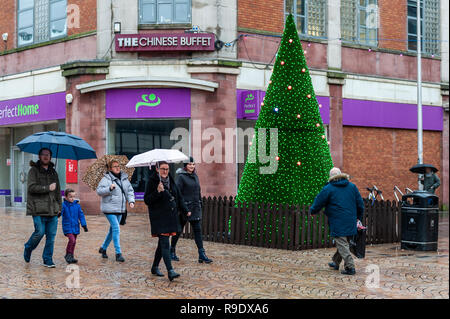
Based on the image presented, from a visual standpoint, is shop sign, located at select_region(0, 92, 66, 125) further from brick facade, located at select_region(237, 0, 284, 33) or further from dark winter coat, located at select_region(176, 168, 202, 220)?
dark winter coat, located at select_region(176, 168, 202, 220)

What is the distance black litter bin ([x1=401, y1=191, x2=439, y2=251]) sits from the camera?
11.7m

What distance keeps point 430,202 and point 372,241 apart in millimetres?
1755

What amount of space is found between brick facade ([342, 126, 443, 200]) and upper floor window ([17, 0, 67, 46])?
10.7m

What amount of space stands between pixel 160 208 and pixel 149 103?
11873 millimetres

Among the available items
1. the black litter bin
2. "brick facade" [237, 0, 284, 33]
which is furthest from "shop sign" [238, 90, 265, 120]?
the black litter bin

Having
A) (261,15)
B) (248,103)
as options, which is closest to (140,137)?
(248,103)

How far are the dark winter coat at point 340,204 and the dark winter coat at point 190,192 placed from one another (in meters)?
2.17

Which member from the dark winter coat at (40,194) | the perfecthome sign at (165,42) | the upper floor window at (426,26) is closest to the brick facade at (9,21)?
the perfecthome sign at (165,42)

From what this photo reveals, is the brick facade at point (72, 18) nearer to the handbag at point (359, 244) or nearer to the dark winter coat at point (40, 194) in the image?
the dark winter coat at point (40, 194)
